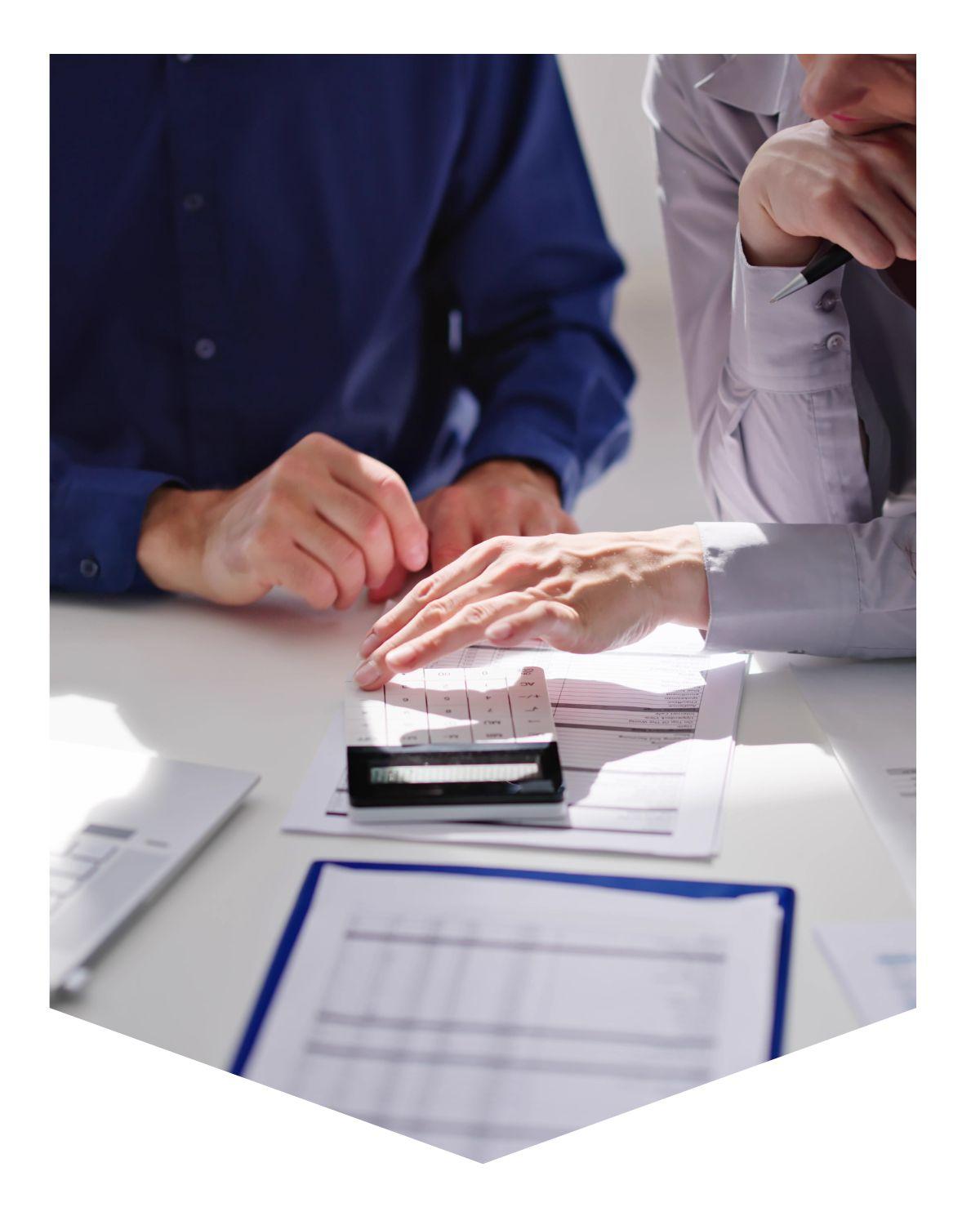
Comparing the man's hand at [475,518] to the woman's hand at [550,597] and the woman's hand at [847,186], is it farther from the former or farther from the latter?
the woman's hand at [847,186]

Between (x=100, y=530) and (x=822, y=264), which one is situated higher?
(x=822, y=264)

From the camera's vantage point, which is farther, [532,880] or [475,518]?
[475,518]

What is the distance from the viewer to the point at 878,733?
2.56ft

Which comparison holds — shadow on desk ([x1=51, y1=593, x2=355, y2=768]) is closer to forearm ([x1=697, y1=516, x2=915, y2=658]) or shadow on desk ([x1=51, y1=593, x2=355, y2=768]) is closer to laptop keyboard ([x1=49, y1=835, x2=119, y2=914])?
laptop keyboard ([x1=49, y1=835, x2=119, y2=914])

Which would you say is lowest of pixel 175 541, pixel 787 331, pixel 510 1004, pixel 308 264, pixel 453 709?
pixel 510 1004

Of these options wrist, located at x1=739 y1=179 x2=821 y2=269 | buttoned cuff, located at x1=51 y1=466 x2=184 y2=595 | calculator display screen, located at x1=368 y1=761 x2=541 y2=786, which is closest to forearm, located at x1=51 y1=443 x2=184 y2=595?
buttoned cuff, located at x1=51 y1=466 x2=184 y2=595

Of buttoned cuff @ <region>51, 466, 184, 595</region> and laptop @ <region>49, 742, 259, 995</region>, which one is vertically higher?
buttoned cuff @ <region>51, 466, 184, 595</region>

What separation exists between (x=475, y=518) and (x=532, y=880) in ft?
1.58

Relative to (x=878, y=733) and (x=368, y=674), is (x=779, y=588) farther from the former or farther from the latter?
(x=368, y=674)

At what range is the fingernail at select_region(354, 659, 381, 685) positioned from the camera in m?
0.83

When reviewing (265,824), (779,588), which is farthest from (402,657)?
(779,588)

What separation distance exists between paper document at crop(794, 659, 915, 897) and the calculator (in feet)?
0.59

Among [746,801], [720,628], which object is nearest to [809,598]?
[720,628]
